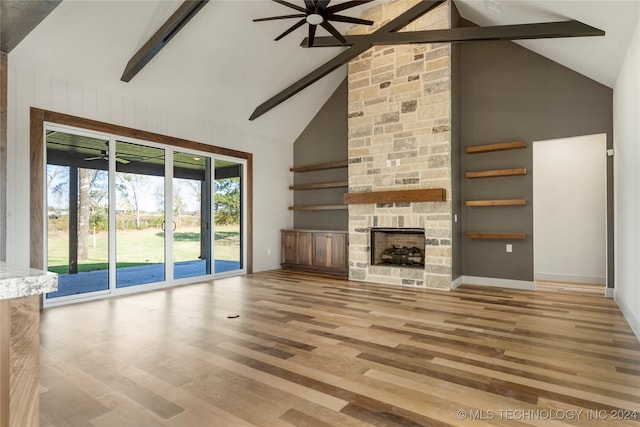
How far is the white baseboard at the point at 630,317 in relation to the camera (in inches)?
127

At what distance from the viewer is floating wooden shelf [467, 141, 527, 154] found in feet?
17.9

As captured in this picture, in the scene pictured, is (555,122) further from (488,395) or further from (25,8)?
(25,8)

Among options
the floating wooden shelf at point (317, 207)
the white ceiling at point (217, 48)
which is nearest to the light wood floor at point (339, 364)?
the floating wooden shelf at point (317, 207)

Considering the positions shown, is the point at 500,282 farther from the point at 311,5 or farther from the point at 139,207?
the point at 139,207

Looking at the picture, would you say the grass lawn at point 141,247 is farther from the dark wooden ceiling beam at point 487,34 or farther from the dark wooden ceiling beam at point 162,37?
the dark wooden ceiling beam at point 487,34

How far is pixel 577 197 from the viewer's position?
6152 mm

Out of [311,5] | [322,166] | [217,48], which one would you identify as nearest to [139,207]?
[217,48]

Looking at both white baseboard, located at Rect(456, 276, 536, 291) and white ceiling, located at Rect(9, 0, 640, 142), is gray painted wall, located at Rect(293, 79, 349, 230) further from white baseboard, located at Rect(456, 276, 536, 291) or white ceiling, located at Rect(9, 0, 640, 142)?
white baseboard, located at Rect(456, 276, 536, 291)

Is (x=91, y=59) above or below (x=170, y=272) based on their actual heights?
above

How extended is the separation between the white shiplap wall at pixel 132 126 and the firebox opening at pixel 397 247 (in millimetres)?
2454

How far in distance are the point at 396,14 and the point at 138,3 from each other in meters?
3.78

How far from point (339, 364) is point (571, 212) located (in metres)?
5.62

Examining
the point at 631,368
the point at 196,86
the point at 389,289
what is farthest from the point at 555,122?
the point at 196,86

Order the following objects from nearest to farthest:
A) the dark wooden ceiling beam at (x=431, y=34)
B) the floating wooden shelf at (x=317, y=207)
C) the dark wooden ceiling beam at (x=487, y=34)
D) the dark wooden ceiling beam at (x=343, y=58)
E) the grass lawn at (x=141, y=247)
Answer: the dark wooden ceiling beam at (x=487, y=34) < the dark wooden ceiling beam at (x=431, y=34) < the grass lawn at (x=141, y=247) < the dark wooden ceiling beam at (x=343, y=58) < the floating wooden shelf at (x=317, y=207)
